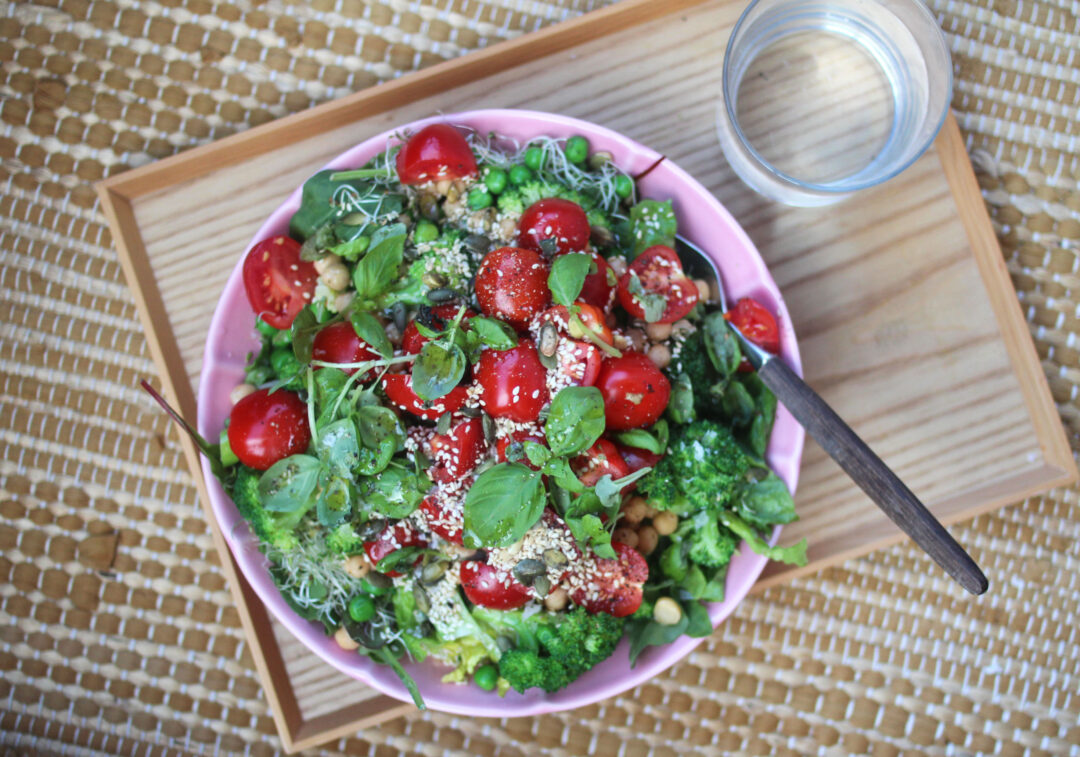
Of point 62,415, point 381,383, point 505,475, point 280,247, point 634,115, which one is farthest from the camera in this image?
point 62,415

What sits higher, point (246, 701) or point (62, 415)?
point (62, 415)

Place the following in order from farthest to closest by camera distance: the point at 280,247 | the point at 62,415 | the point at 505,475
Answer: the point at 62,415
the point at 280,247
the point at 505,475

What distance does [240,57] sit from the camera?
1.74 m

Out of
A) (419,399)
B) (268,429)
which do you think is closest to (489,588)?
(419,399)

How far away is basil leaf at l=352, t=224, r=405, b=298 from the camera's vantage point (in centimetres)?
135

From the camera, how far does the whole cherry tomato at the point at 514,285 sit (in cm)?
129

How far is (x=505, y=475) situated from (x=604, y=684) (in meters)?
0.54

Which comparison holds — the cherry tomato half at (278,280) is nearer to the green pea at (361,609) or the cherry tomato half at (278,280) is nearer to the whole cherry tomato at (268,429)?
the whole cherry tomato at (268,429)

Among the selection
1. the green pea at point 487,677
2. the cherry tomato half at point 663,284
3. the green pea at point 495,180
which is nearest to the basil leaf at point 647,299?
the cherry tomato half at point 663,284

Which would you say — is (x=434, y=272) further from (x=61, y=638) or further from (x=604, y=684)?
(x=61, y=638)

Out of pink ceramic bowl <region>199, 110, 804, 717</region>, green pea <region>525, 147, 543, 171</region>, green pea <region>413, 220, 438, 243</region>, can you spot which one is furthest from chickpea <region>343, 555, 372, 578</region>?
green pea <region>525, 147, 543, 171</region>

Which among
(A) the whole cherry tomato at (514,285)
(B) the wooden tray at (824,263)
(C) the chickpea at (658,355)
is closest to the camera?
(A) the whole cherry tomato at (514,285)

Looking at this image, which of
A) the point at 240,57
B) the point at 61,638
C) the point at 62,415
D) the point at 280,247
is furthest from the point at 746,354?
the point at 61,638

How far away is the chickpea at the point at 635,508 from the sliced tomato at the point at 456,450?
1.05 ft
